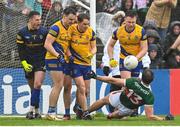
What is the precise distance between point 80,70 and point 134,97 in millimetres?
1431

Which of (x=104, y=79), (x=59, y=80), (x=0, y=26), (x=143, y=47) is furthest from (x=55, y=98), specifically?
(x=0, y=26)

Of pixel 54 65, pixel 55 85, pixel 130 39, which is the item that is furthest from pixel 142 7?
pixel 55 85

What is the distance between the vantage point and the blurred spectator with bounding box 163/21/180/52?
1841cm

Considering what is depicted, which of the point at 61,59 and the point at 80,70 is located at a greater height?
the point at 61,59

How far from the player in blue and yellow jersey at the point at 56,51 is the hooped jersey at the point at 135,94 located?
1.30m

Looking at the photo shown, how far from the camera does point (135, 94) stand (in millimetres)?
13234

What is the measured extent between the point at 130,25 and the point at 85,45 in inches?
40.3

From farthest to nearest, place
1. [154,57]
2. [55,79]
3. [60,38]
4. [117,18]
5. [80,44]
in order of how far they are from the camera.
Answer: [154,57] < [117,18] < [80,44] < [60,38] < [55,79]

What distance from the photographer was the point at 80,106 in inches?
556

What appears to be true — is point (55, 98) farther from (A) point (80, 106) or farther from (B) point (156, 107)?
(B) point (156, 107)

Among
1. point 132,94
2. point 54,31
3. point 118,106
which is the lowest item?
point 118,106

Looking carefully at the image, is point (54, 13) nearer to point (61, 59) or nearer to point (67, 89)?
point (67, 89)

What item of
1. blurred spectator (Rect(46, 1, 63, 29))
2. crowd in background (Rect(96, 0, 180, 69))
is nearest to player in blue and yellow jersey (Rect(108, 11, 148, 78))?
blurred spectator (Rect(46, 1, 63, 29))

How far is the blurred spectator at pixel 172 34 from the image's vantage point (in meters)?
18.4
